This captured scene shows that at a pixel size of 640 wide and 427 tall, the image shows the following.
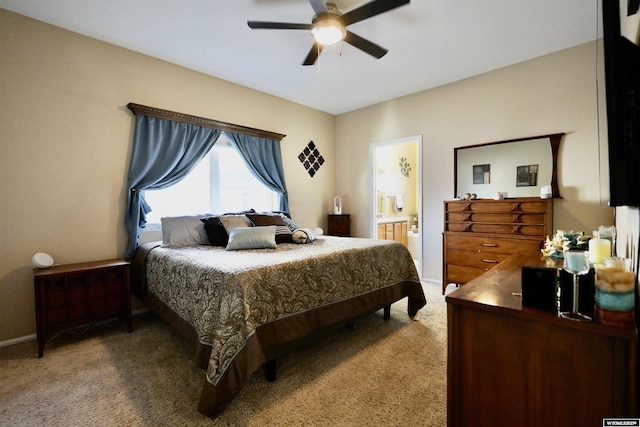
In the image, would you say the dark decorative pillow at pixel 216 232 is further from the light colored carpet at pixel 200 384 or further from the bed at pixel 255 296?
the light colored carpet at pixel 200 384

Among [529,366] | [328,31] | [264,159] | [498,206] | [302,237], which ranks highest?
[328,31]

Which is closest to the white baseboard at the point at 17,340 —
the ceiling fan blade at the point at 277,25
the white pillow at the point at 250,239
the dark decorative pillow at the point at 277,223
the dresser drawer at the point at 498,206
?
the white pillow at the point at 250,239

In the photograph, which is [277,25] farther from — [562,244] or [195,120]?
[562,244]

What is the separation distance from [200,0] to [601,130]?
3957mm

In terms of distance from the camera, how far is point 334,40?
2400 millimetres

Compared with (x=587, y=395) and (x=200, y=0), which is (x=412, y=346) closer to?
(x=587, y=395)

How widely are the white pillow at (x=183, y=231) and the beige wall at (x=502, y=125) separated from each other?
2872 mm

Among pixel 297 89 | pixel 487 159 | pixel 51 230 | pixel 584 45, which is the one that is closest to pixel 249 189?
pixel 297 89

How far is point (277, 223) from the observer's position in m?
3.42

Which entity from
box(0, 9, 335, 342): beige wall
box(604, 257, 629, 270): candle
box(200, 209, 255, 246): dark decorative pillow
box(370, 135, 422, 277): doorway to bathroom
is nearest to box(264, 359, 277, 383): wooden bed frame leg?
box(200, 209, 255, 246): dark decorative pillow

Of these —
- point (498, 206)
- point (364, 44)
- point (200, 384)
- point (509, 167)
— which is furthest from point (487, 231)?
point (200, 384)

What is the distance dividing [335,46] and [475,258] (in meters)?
2.90

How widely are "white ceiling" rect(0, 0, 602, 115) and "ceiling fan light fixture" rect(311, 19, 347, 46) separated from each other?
0.90 feet

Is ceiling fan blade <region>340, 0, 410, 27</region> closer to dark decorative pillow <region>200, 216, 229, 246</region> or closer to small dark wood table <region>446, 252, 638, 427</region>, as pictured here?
small dark wood table <region>446, 252, 638, 427</region>
